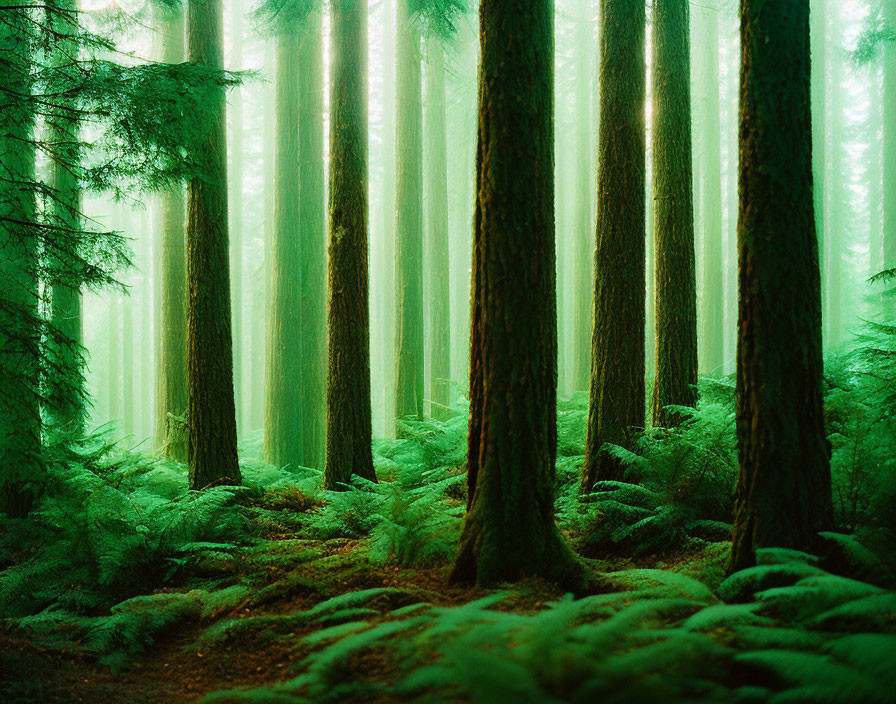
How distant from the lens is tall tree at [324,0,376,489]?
7.97m

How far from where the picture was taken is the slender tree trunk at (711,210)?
56.1ft

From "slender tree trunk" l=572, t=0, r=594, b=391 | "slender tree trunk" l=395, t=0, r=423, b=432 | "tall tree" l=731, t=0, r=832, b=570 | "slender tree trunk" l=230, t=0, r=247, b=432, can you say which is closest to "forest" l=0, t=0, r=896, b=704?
"tall tree" l=731, t=0, r=832, b=570

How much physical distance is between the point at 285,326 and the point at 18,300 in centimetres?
429

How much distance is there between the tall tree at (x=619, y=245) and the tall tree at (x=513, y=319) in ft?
8.44

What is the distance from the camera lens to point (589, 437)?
21.7 feet

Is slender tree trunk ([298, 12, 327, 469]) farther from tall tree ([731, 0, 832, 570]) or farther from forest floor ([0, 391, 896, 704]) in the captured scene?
tall tree ([731, 0, 832, 570])

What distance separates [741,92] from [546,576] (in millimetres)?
3491

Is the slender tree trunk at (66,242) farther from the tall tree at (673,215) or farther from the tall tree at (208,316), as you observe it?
the tall tree at (673,215)

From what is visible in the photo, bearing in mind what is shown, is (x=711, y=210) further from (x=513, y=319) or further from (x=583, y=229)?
(x=513, y=319)

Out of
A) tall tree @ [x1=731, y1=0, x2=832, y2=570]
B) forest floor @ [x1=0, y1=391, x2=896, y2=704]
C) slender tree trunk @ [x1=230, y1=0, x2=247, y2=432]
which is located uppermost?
slender tree trunk @ [x1=230, y1=0, x2=247, y2=432]

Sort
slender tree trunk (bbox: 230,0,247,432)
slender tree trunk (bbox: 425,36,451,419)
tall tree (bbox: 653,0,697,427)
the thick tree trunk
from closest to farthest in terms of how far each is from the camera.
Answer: tall tree (bbox: 653,0,697,427)
the thick tree trunk
slender tree trunk (bbox: 425,36,451,419)
slender tree trunk (bbox: 230,0,247,432)

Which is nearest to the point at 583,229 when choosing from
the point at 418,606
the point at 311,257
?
the point at 311,257

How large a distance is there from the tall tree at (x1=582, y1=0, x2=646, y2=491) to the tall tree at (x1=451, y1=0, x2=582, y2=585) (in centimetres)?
257

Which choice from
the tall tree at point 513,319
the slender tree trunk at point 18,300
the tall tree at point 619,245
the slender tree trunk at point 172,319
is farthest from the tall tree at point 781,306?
the slender tree trunk at point 172,319
